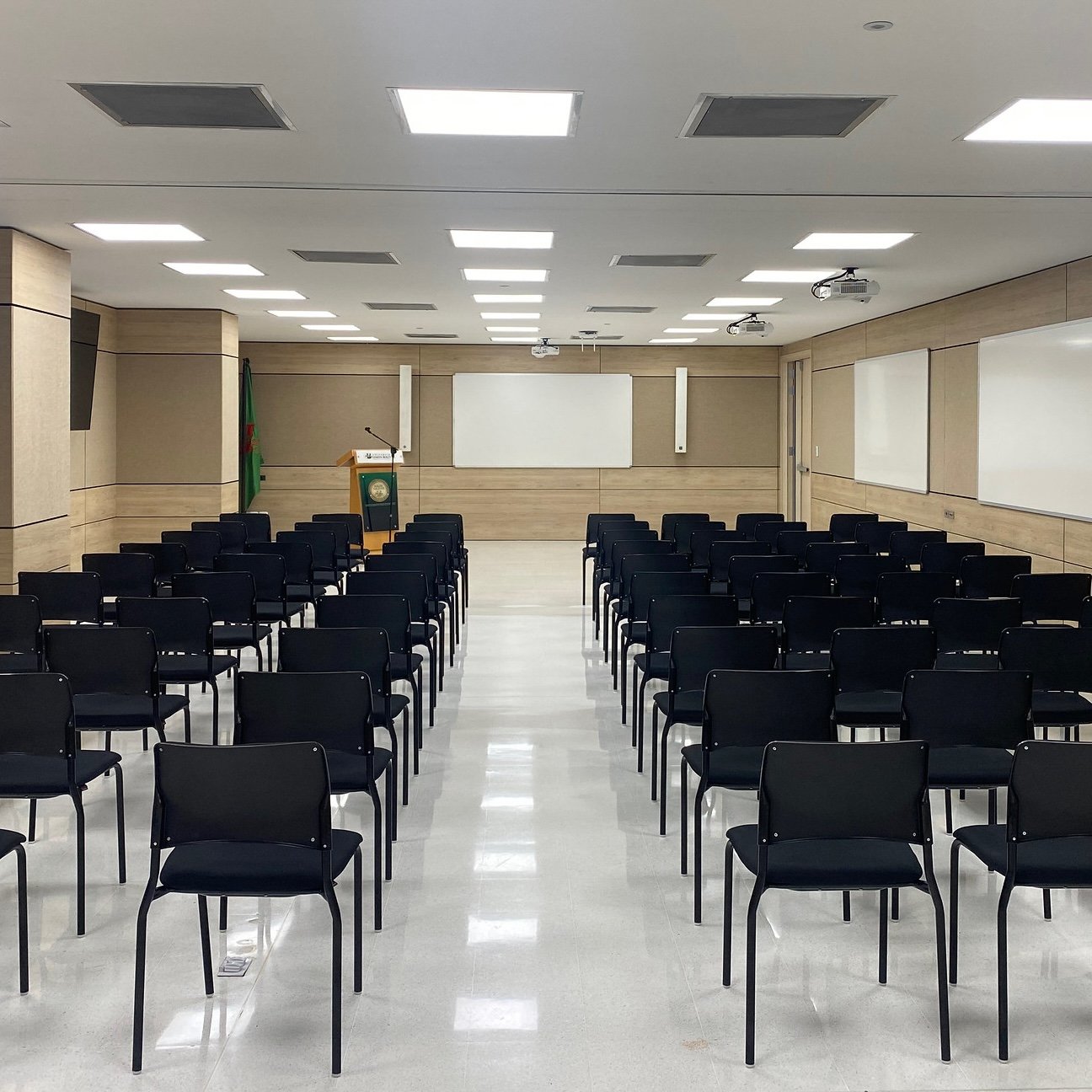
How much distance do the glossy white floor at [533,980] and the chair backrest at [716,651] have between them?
686 millimetres

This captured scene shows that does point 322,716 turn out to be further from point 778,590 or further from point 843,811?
point 778,590

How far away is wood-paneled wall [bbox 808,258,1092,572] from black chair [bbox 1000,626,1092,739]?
4.99m

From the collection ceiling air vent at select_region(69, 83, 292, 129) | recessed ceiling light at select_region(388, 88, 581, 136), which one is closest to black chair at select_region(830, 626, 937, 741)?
recessed ceiling light at select_region(388, 88, 581, 136)

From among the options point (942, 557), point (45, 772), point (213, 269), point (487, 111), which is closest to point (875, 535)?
point (942, 557)

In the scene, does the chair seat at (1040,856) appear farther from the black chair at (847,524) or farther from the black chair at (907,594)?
the black chair at (847,524)

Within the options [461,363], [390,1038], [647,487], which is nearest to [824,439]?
[647,487]

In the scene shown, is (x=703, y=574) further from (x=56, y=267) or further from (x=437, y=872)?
(x=56, y=267)

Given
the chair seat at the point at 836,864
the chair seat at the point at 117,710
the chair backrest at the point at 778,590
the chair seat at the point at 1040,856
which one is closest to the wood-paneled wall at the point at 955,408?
the chair backrest at the point at 778,590

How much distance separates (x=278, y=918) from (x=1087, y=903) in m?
3.09

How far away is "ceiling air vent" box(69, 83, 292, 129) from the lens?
5230 millimetres

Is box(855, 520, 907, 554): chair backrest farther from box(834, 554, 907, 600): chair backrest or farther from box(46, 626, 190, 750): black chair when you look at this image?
box(46, 626, 190, 750): black chair

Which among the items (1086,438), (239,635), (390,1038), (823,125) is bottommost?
(390,1038)

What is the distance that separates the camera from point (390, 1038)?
3.40 m

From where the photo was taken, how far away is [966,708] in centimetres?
446
